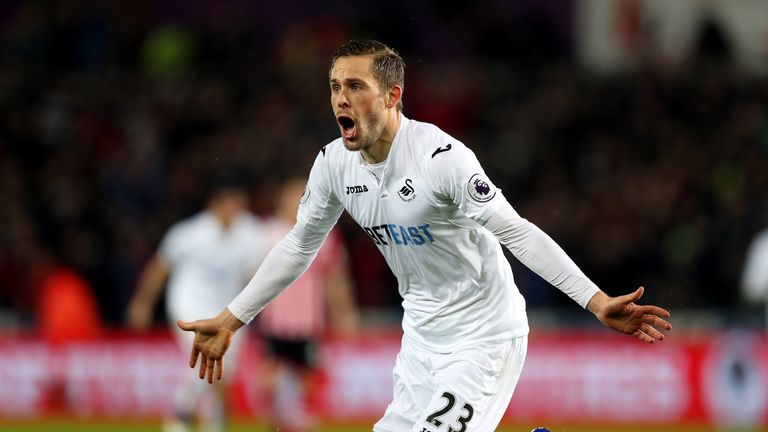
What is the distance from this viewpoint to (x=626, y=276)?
48.5ft

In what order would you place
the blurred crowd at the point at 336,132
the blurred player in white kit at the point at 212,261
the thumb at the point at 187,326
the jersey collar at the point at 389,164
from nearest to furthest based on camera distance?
the jersey collar at the point at 389,164
the thumb at the point at 187,326
the blurred player in white kit at the point at 212,261
the blurred crowd at the point at 336,132

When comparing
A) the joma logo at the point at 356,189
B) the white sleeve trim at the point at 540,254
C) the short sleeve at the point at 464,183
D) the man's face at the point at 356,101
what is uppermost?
the man's face at the point at 356,101

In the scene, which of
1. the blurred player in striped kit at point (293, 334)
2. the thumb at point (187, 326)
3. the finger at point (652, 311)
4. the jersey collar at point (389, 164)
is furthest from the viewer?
the blurred player in striped kit at point (293, 334)

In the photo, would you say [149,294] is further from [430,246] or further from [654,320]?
[654,320]

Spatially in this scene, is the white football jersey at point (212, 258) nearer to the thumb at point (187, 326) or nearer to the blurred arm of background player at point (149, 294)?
the blurred arm of background player at point (149, 294)

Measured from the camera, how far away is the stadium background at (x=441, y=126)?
570 inches

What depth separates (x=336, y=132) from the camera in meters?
16.5

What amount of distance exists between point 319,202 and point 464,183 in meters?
0.89

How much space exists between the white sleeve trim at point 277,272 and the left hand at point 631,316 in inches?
61.2

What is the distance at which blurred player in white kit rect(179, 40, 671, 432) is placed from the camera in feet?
19.8

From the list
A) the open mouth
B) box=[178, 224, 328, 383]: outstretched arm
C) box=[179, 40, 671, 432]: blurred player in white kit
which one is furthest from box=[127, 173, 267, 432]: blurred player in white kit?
the open mouth

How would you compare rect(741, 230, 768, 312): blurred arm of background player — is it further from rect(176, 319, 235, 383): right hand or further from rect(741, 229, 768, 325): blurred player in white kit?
rect(176, 319, 235, 383): right hand

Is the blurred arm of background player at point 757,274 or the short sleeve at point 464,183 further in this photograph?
the blurred arm of background player at point 757,274

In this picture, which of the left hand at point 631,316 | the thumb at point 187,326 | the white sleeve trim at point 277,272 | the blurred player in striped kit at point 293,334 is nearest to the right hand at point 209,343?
→ the thumb at point 187,326
